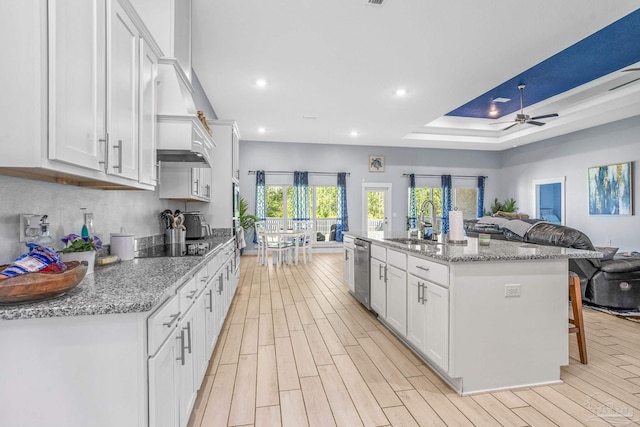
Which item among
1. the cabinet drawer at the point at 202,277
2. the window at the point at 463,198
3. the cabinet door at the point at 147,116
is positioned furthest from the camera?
the window at the point at 463,198

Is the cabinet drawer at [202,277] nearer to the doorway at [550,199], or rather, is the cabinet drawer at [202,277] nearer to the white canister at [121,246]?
the white canister at [121,246]

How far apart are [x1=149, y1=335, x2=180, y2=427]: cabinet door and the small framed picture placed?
8234 mm

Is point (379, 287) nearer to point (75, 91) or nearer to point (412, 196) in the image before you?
point (75, 91)

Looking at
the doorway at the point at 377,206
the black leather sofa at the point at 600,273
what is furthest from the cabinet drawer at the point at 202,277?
the doorway at the point at 377,206

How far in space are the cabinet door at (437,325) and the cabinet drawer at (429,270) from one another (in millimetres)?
51

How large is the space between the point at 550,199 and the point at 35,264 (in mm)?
9939

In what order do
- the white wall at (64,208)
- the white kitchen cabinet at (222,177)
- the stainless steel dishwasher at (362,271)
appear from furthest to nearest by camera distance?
the white kitchen cabinet at (222,177)
the stainless steel dishwasher at (362,271)
the white wall at (64,208)

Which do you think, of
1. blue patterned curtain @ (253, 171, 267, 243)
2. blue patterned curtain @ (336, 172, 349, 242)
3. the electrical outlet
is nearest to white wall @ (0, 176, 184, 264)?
the electrical outlet

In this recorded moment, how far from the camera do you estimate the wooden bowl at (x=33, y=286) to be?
3.46 ft

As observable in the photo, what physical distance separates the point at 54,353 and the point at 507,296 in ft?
7.97

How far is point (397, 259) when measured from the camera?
117 inches

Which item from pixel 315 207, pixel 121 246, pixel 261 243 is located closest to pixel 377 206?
pixel 315 207

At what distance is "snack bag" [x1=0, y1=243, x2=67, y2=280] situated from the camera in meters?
1.11

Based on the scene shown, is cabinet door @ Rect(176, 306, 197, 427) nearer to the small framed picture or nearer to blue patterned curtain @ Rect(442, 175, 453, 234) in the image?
the small framed picture
